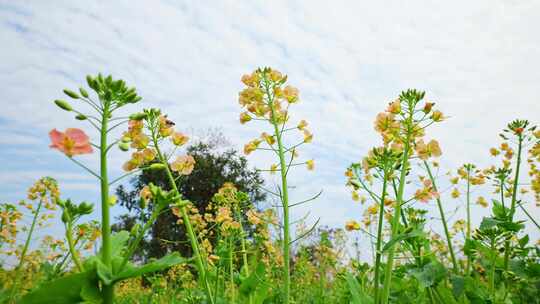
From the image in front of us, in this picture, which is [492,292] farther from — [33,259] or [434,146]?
[33,259]

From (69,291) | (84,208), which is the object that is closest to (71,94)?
(84,208)

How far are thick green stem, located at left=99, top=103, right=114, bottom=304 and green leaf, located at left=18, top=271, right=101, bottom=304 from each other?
1.4 inches

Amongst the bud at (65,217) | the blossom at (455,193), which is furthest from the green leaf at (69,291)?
the blossom at (455,193)

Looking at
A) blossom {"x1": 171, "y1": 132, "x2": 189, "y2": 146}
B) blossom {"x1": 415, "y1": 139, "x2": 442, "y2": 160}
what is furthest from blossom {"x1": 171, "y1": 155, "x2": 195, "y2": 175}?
blossom {"x1": 415, "y1": 139, "x2": 442, "y2": 160}

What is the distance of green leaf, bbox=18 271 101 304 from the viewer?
1.21 meters

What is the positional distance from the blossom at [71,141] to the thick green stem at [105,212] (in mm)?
62

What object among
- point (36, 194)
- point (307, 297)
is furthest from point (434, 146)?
point (36, 194)

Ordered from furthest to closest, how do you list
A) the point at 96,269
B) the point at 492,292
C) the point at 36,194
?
the point at 36,194 < the point at 492,292 < the point at 96,269

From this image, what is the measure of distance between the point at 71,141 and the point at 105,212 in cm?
29

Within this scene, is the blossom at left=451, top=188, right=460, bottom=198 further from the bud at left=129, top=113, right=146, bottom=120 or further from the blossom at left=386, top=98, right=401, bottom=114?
the bud at left=129, top=113, right=146, bottom=120

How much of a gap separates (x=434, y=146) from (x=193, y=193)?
16.5m

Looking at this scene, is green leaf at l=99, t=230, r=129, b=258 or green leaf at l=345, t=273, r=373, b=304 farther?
green leaf at l=345, t=273, r=373, b=304

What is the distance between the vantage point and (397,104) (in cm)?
253

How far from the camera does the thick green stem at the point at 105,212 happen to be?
1309 mm
